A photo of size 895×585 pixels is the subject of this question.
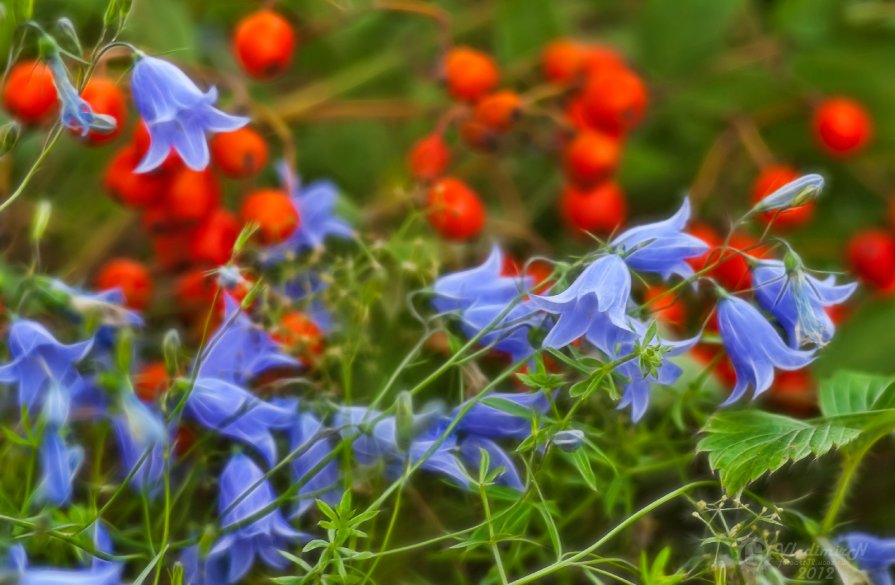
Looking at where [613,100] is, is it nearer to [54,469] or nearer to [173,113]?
[173,113]

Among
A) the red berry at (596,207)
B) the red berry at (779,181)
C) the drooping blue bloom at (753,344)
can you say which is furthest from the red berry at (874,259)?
the drooping blue bloom at (753,344)

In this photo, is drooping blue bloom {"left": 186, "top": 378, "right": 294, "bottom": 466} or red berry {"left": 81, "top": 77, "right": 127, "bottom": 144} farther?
red berry {"left": 81, "top": 77, "right": 127, "bottom": 144}

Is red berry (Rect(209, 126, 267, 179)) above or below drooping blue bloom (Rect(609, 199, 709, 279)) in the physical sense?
below

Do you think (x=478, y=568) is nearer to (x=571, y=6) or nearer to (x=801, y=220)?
(x=801, y=220)

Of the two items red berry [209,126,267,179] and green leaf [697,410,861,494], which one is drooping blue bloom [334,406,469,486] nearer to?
green leaf [697,410,861,494]

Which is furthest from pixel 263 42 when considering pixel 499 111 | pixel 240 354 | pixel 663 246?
pixel 663 246

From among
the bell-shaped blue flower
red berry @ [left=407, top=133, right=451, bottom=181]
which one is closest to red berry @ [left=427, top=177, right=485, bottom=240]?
red berry @ [left=407, top=133, right=451, bottom=181]
